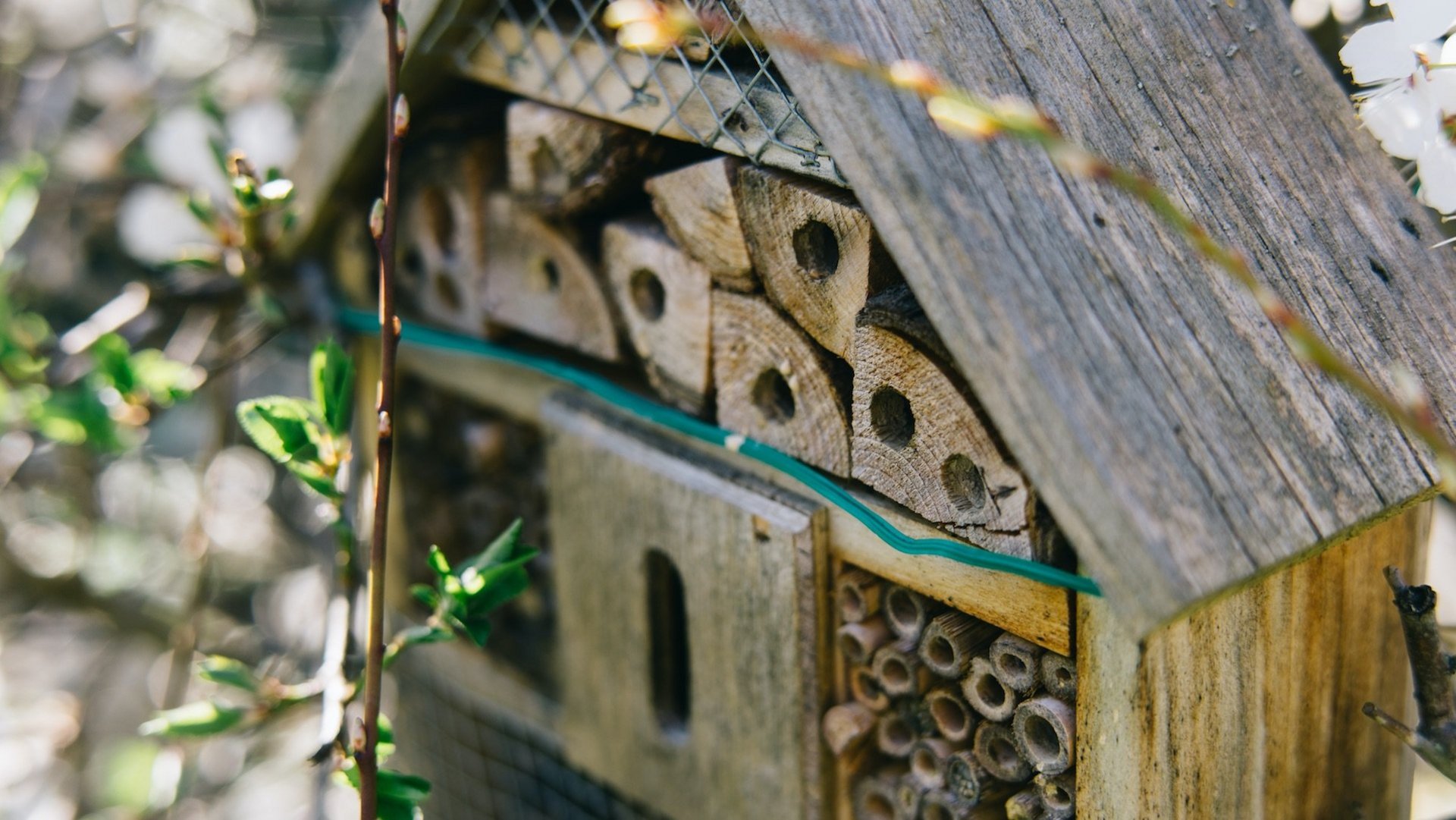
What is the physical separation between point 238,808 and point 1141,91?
230cm

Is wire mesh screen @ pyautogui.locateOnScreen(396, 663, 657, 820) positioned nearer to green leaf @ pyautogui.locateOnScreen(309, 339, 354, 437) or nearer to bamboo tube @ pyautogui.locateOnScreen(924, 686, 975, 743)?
bamboo tube @ pyautogui.locateOnScreen(924, 686, 975, 743)

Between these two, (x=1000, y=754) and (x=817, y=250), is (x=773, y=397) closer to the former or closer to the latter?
(x=817, y=250)

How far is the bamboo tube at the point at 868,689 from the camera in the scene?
1154 mm

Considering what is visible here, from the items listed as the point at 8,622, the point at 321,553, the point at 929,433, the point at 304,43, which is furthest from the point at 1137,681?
the point at 8,622

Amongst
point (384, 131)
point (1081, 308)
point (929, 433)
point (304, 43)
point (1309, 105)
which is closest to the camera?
point (1081, 308)

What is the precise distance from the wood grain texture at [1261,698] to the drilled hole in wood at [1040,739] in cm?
4

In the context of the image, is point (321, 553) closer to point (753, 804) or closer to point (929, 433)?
point (753, 804)

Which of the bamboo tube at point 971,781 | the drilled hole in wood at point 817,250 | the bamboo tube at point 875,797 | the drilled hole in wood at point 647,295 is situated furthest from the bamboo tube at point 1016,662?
the drilled hole in wood at point 647,295

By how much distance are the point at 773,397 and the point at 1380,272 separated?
52 centimetres

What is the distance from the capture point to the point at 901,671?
3.67ft

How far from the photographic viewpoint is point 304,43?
2.21 m

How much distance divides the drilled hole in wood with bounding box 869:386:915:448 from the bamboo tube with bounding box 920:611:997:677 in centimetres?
16

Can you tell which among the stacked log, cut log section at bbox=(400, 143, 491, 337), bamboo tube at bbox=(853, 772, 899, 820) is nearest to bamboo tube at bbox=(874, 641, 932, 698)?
the stacked log

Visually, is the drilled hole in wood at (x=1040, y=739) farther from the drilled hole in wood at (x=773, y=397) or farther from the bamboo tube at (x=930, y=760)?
the drilled hole in wood at (x=773, y=397)
